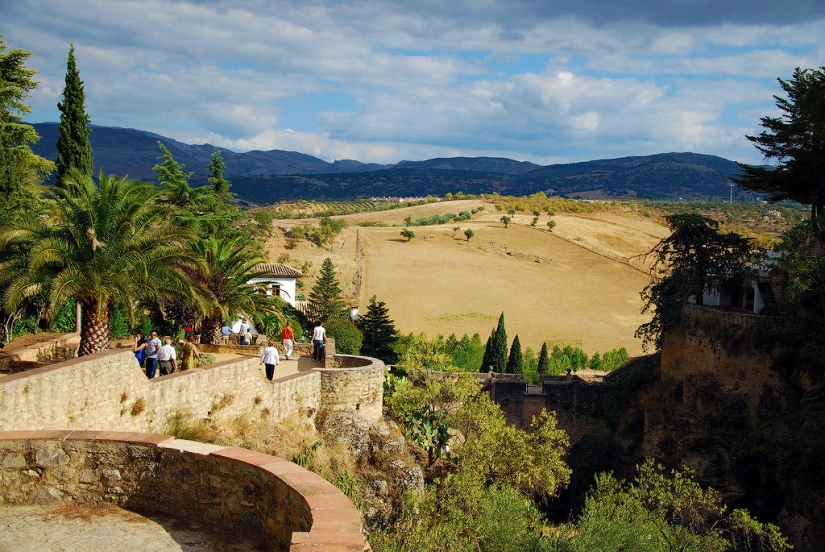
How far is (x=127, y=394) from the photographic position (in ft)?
35.2

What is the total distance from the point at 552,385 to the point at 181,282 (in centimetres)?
2066

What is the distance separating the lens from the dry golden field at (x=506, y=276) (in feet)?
168

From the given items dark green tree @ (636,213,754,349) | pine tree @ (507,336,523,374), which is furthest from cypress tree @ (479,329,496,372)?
dark green tree @ (636,213,754,349)

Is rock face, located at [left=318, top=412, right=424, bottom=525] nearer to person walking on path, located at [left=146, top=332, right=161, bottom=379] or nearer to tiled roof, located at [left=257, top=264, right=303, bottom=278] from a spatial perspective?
person walking on path, located at [left=146, top=332, right=161, bottom=379]

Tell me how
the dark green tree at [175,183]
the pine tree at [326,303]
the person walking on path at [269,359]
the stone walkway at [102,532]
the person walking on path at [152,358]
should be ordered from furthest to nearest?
the pine tree at [326,303]
the dark green tree at [175,183]
the person walking on path at [269,359]
the person walking on path at [152,358]
the stone walkway at [102,532]

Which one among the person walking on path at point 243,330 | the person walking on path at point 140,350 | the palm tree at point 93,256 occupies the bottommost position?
the person walking on path at point 243,330

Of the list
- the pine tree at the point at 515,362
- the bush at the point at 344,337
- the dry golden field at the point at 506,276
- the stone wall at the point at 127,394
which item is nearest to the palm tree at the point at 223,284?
the stone wall at the point at 127,394

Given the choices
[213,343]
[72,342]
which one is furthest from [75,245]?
[213,343]

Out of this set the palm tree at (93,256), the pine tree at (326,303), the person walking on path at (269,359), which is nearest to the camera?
the palm tree at (93,256)

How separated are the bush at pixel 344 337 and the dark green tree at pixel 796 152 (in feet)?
54.4

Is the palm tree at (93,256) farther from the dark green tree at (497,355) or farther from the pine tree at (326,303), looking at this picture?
the dark green tree at (497,355)

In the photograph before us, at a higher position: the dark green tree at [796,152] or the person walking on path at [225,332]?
the dark green tree at [796,152]

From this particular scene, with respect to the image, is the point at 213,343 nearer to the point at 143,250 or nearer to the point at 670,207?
the point at 143,250

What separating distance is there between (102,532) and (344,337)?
82.2ft
